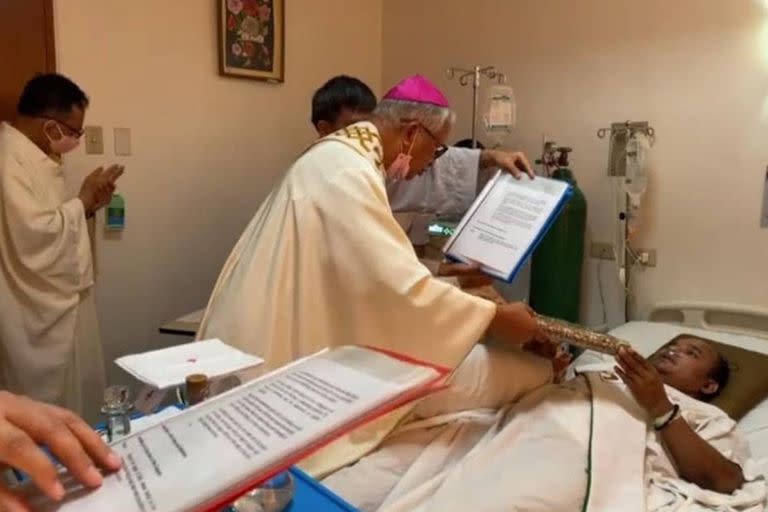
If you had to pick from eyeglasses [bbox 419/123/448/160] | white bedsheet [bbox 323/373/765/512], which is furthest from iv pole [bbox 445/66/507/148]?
white bedsheet [bbox 323/373/765/512]

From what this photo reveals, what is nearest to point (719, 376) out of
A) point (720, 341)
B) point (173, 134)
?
point (720, 341)

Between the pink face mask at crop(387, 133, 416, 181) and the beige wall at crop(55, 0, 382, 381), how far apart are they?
1.47 metres

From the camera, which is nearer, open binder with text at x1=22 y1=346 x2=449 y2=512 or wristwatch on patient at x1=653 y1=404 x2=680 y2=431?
open binder with text at x1=22 y1=346 x2=449 y2=512

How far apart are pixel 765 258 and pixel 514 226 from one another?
1304 mm

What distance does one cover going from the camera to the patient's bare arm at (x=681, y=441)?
1341 mm

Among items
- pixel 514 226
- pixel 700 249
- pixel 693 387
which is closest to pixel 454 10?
pixel 700 249

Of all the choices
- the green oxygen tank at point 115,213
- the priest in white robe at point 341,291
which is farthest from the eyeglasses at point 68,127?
the priest in white robe at point 341,291

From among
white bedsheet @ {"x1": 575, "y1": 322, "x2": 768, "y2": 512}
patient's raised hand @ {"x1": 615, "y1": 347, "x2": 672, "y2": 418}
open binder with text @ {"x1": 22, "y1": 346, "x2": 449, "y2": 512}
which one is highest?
open binder with text @ {"x1": 22, "y1": 346, "x2": 449, "y2": 512}

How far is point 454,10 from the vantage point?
319cm

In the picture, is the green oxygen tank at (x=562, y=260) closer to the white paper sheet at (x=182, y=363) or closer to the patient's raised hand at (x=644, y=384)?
the patient's raised hand at (x=644, y=384)

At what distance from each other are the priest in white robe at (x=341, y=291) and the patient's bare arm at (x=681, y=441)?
280 mm

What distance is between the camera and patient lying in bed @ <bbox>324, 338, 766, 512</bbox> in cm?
110

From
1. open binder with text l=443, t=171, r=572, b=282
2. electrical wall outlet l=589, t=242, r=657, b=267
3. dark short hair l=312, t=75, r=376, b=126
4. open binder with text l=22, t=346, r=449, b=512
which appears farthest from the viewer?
electrical wall outlet l=589, t=242, r=657, b=267

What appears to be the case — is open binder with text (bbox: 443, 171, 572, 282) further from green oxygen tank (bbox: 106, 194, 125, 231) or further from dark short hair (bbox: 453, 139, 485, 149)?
green oxygen tank (bbox: 106, 194, 125, 231)
